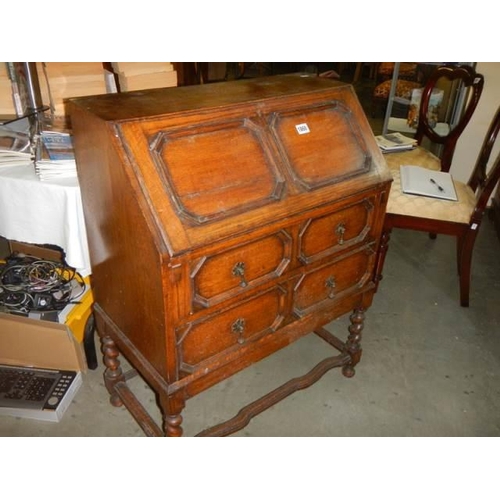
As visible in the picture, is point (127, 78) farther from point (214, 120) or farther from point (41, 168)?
point (214, 120)

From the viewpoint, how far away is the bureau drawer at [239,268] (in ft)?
4.70

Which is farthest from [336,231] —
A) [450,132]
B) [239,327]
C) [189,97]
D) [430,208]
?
[450,132]

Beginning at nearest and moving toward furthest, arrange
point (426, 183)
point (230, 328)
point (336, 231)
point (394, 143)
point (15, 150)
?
point (230, 328)
point (336, 231)
point (15, 150)
point (426, 183)
point (394, 143)

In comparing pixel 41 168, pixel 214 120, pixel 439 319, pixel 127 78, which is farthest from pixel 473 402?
pixel 127 78

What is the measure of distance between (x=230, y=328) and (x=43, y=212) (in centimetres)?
103

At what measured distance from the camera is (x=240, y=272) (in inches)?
59.6

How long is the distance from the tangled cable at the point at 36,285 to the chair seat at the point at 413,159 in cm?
210

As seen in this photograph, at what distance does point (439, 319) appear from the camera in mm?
2885

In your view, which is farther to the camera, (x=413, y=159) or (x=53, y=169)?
(x=413, y=159)

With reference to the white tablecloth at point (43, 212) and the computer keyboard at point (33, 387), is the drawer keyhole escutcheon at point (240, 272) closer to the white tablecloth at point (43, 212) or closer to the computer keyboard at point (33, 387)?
the white tablecloth at point (43, 212)

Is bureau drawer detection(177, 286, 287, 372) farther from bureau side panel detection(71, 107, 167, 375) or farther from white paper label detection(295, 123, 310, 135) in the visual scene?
white paper label detection(295, 123, 310, 135)

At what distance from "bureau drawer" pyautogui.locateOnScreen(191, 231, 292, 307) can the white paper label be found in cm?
37

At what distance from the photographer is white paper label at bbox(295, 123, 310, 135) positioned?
1.64 meters

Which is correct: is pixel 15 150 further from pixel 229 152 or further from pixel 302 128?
pixel 302 128
